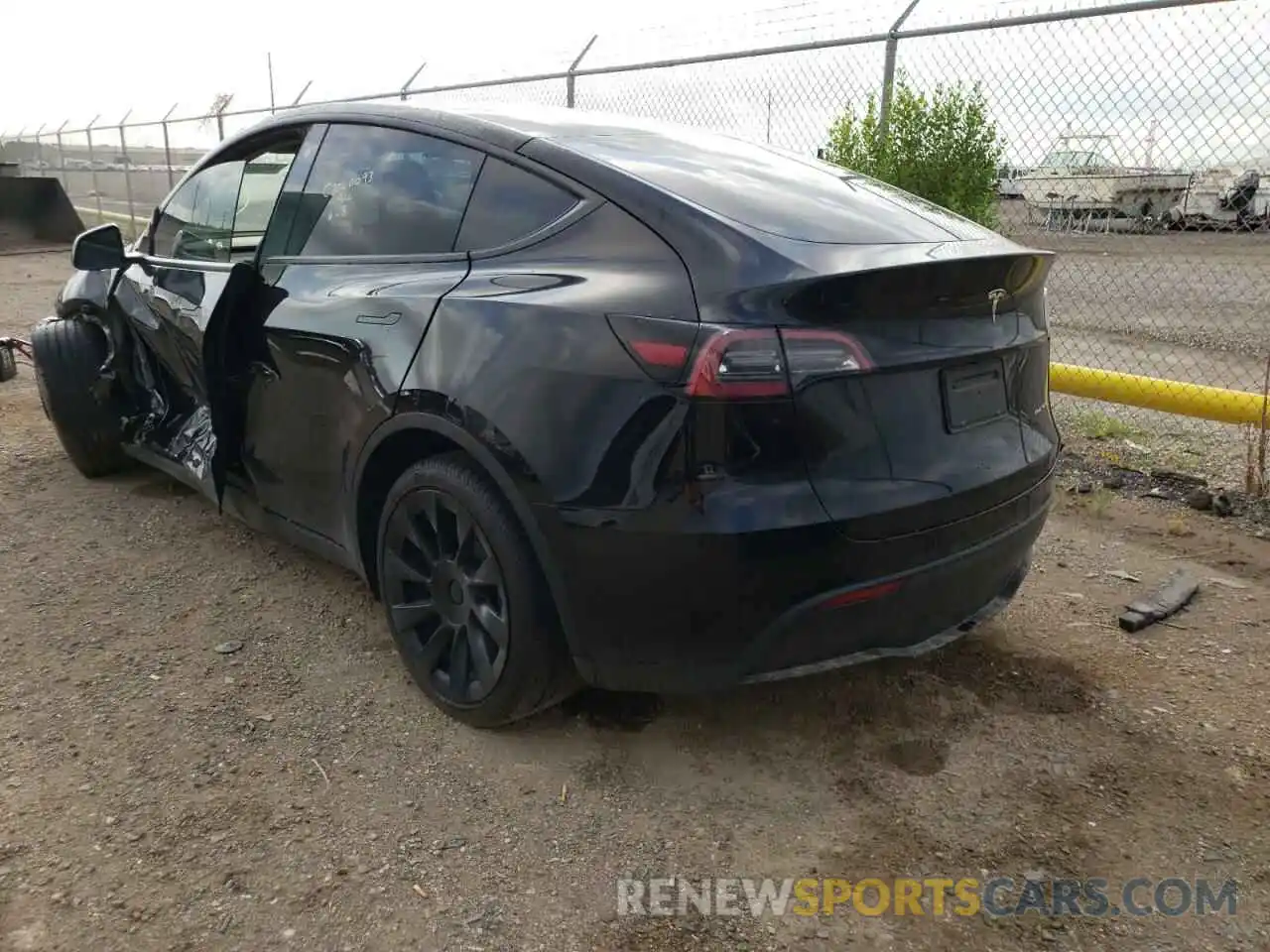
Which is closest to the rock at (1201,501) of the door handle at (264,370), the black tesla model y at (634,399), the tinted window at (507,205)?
the black tesla model y at (634,399)

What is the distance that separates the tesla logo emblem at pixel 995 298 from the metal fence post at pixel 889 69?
3755 millimetres

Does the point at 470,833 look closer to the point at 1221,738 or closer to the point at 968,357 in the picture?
the point at 968,357

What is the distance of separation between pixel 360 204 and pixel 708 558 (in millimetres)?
1727

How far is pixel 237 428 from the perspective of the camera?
11.5ft

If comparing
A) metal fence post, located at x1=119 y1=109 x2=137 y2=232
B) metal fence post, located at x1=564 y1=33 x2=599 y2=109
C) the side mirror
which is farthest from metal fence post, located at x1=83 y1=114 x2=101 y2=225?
the side mirror

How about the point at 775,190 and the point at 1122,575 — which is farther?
the point at 1122,575

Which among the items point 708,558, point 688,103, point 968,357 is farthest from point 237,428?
point 688,103

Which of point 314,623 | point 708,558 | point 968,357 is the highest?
point 968,357

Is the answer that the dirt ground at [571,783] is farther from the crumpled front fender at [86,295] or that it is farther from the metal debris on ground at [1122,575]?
the crumpled front fender at [86,295]

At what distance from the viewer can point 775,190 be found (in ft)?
8.57

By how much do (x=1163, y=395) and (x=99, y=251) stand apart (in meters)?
4.95

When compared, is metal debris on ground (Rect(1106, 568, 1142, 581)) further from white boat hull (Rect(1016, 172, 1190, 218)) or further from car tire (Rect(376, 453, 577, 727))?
white boat hull (Rect(1016, 172, 1190, 218))

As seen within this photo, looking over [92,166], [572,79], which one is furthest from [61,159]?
[572,79]

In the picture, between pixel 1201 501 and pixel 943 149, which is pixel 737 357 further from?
pixel 943 149
